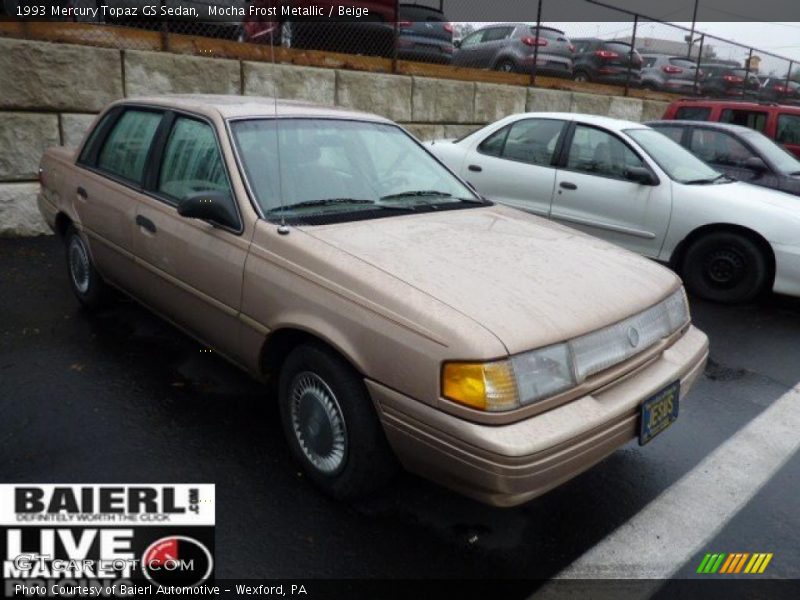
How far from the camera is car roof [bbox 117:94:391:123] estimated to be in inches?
138

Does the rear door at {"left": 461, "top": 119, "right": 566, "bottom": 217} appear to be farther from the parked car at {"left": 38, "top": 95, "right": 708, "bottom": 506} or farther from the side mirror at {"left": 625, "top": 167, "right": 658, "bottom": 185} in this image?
the parked car at {"left": 38, "top": 95, "right": 708, "bottom": 506}

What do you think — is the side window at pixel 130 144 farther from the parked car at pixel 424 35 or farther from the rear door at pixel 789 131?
the rear door at pixel 789 131

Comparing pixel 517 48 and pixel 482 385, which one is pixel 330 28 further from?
pixel 482 385

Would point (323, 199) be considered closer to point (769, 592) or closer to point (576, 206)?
point (769, 592)

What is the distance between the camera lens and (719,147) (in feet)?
25.9

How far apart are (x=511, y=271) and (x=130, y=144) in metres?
2.70

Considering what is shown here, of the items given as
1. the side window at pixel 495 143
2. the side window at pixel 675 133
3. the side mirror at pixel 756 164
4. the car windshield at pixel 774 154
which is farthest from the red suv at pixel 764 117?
the side window at pixel 495 143

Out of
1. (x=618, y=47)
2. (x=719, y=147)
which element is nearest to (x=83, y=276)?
(x=719, y=147)

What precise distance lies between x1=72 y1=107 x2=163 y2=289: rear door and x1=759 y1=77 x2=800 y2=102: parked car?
790 inches

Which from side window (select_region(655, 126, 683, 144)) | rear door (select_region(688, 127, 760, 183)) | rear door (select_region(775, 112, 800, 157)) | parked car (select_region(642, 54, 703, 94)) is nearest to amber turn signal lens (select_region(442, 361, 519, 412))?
rear door (select_region(688, 127, 760, 183))

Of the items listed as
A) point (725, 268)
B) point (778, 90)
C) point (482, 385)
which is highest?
point (778, 90)

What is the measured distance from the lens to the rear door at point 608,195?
598 centimetres

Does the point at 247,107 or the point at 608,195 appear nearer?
the point at 247,107

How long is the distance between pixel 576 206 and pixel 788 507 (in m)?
3.87
